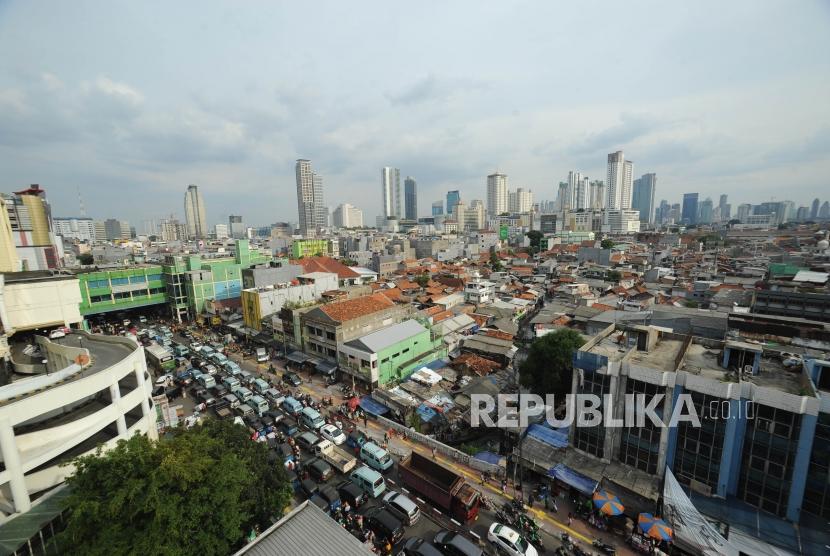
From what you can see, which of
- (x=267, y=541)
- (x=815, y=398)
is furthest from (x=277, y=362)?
(x=815, y=398)

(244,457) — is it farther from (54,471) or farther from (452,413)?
(452,413)

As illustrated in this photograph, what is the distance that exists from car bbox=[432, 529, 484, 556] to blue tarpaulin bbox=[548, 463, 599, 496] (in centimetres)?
580

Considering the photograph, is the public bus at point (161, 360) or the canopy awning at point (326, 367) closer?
the canopy awning at point (326, 367)

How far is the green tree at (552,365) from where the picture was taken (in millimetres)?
26297

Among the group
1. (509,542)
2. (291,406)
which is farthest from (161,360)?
(509,542)

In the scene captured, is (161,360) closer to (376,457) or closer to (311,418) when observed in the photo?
(311,418)

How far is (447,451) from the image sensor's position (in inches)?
861

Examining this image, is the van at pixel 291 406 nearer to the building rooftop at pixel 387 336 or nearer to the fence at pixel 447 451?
the fence at pixel 447 451

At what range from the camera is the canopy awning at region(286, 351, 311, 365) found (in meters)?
35.1

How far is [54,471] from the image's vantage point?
48.1 feet

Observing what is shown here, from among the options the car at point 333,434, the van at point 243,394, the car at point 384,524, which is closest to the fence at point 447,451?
the car at point 333,434

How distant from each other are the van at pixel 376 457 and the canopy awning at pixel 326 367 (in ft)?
39.8

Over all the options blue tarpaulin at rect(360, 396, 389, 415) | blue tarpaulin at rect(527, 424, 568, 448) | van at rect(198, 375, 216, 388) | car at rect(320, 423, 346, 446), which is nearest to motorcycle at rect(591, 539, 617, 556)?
blue tarpaulin at rect(527, 424, 568, 448)

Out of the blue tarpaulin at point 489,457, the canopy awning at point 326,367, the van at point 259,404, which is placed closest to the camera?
the blue tarpaulin at point 489,457
